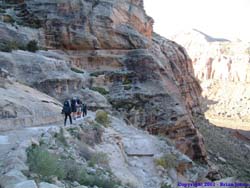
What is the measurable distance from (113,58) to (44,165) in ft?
66.0

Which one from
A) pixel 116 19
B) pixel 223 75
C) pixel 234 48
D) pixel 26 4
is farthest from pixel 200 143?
pixel 234 48

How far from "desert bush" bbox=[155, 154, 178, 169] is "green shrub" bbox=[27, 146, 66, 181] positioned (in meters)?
7.60

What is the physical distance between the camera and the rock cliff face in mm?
26250

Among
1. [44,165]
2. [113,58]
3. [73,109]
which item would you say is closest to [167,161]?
[73,109]

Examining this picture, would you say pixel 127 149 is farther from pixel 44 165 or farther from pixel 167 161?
pixel 44 165

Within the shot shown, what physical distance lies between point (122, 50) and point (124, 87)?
3135mm

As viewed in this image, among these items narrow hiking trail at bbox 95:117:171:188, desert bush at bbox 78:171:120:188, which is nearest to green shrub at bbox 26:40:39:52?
narrow hiking trail at bbox 95:117:171:188

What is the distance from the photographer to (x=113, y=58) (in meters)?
28.2

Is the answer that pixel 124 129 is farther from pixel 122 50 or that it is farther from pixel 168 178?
pixel 122 50

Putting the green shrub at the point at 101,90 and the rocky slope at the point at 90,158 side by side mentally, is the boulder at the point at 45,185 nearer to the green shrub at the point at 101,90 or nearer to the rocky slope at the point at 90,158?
the rocky slope at the point at 90,158

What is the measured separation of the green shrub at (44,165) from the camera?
8234 millimetres

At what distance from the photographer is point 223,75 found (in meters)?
123

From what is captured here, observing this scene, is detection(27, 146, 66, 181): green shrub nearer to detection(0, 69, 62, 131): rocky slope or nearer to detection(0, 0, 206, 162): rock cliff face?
detection(0, 69, 62, 131): rocky slope

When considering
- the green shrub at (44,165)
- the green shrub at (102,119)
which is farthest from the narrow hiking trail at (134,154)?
the green shrub at (44,165)
